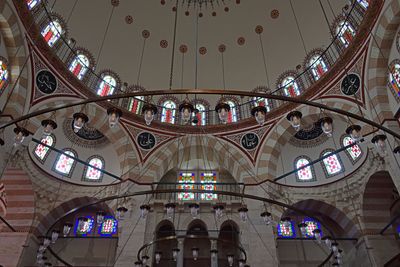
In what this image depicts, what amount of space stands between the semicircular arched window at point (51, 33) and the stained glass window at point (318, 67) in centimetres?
908

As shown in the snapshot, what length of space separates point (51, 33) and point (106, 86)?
2.78 metres

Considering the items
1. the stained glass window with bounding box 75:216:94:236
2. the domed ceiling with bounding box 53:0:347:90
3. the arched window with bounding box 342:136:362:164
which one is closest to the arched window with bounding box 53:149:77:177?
the stained glass window with bounding box 75:216:94:236

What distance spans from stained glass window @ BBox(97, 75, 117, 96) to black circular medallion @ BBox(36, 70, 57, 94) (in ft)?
6.85

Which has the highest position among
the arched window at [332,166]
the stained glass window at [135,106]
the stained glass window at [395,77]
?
the stained glass window at [135,106]

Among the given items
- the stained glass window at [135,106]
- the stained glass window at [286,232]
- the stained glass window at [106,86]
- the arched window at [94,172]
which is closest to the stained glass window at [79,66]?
the stained glass window at [106,86]

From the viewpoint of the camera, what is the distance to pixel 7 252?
10.4 meters

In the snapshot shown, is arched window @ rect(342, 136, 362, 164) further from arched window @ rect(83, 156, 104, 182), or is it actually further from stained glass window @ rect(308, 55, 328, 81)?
arched window @ rect(83, 156, 104, 182)

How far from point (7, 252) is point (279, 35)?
12514 millimetres

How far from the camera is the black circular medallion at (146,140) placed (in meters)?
12.5

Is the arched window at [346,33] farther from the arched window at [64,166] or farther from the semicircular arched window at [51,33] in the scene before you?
the arched window at [64,166]

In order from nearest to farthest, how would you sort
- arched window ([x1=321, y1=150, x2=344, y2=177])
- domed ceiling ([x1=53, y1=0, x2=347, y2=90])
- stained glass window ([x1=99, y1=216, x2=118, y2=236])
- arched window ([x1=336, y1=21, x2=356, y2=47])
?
1. arched window ([x1=336, y1=21, x2=356, y2=47])
2. arched window ([x1=321, y1=150, x2=344, y2=177])
3. domed ceiling ([x1=53, y1=0, x2=347, y2=90])
4. stained glass window ([x1=99, y1=216, x2=118, y2=236])

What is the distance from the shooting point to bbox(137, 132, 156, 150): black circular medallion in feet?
41.1

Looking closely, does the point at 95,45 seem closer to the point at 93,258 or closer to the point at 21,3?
the point at 21,3

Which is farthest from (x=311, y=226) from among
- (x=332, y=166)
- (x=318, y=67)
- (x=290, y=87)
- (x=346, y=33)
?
(x=346, y=33)
